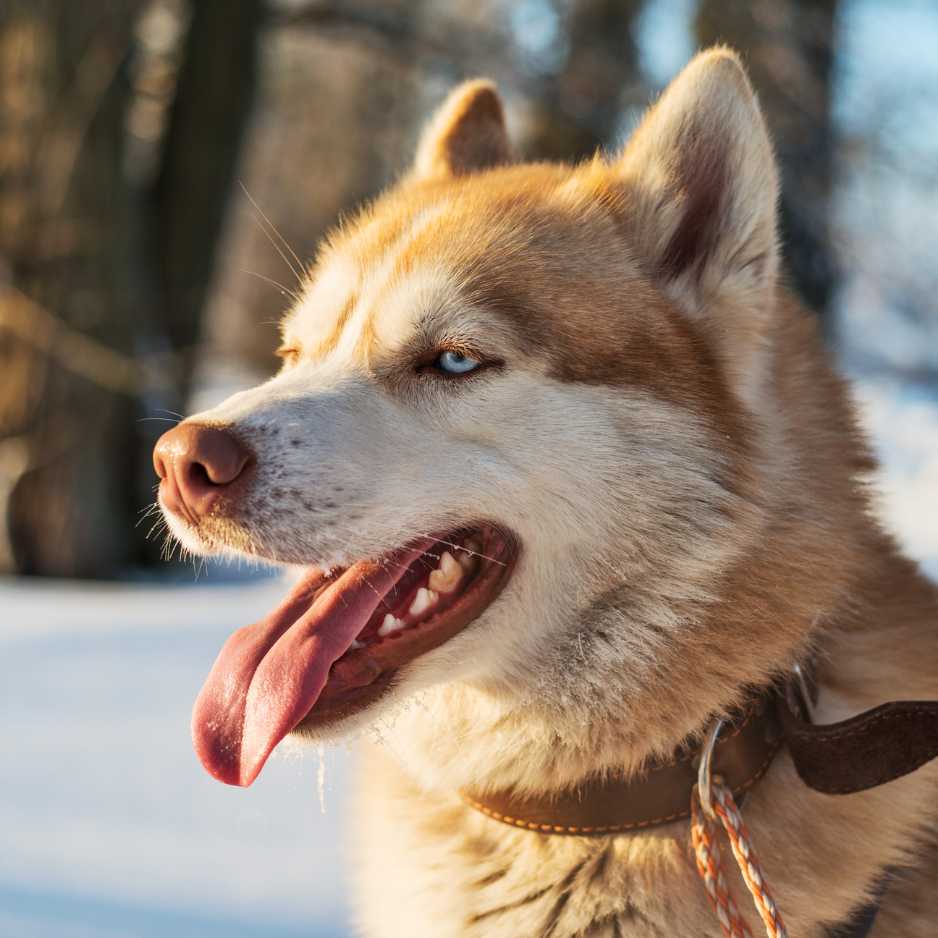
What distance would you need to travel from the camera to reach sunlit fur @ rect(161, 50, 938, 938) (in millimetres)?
1984

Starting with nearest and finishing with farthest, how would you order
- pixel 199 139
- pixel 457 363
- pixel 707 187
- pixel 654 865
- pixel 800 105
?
pixel 654 865, pixel 457 363, pixel 707 187, pixel 800 105, pixel 199 139

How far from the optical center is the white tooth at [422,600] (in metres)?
2.09

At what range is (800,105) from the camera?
745 centimetres

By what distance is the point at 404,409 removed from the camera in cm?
215

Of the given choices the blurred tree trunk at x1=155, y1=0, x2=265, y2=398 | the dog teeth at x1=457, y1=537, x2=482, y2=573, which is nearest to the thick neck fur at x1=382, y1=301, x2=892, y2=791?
the dog teeth at x1=457, y1=537, x2=482, y2=573

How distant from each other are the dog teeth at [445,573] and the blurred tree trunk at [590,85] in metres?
6.26

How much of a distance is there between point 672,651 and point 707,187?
0.98 meters

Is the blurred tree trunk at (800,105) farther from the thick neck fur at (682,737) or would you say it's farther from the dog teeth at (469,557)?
the dog teeth at (469,557)

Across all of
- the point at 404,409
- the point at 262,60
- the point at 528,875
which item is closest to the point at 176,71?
the point at 262,60

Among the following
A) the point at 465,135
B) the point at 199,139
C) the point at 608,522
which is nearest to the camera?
the point at 608,522

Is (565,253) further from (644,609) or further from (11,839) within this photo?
(11,839)

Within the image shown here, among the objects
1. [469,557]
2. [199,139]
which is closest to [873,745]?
[469,557]

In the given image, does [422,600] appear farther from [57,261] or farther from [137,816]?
[57,261]

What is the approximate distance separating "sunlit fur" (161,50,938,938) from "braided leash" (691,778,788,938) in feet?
0.32
